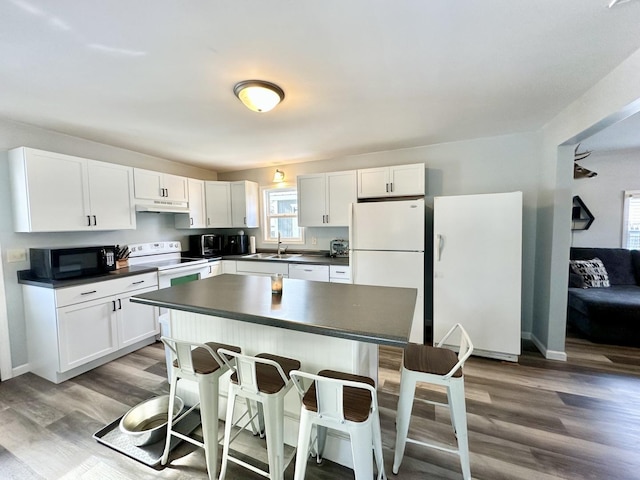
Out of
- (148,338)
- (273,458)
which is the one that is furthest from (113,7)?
(148,338)

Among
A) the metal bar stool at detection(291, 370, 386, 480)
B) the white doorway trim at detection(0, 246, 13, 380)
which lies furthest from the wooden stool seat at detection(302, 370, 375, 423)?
the white doorway trim at detection(0, 246, 13, 380)

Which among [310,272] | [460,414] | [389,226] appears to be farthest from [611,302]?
[310,272]

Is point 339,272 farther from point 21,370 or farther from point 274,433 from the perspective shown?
point 21,370

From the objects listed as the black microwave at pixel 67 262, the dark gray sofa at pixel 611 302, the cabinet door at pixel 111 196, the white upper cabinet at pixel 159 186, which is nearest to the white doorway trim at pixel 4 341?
the black microwave at pixel 67 262

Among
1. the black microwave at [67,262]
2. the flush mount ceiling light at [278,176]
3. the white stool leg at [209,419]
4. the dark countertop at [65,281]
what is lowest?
the white stool leg at [209,419]

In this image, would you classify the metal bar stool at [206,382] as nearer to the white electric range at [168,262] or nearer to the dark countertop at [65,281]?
the dark countertop at [65,281]

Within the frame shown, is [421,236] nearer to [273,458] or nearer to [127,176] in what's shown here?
[273,458]

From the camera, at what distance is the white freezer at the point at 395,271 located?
2.88m

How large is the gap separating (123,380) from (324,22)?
319cm

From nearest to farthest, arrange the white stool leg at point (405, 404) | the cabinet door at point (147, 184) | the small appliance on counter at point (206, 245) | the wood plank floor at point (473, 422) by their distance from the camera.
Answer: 1. the white stool leg at point (405, 404)
2. the wood plank floor at point (473, 422)
3. the cabinet door at point (147, 184)
4. the small appliance on counter at point (206, 245)

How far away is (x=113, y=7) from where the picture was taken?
1.17 meters

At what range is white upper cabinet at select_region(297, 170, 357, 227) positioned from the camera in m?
3.57

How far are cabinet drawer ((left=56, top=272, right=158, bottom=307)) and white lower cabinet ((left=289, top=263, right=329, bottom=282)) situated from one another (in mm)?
1661

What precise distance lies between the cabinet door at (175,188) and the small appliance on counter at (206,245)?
0.65m
